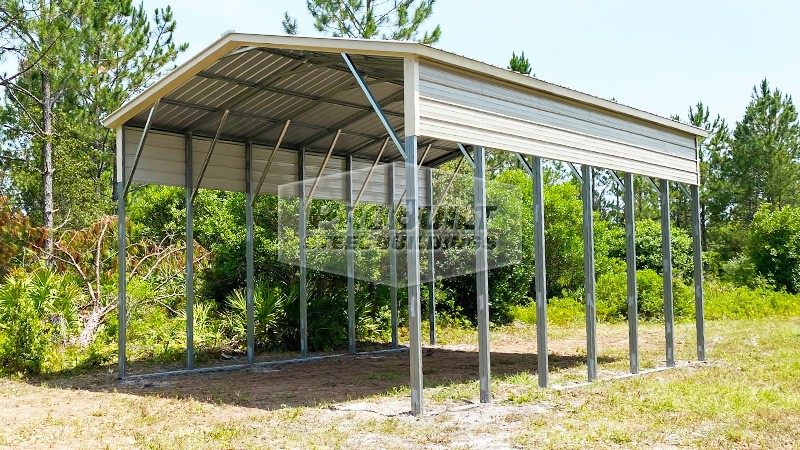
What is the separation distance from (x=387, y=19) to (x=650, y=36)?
340 inches

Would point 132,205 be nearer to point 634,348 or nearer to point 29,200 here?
point 29,200

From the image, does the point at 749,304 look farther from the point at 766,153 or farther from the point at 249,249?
the point at 766,153

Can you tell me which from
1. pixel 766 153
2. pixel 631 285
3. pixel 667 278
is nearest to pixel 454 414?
pixel 631 285

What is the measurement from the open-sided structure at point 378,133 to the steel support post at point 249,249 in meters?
0.02

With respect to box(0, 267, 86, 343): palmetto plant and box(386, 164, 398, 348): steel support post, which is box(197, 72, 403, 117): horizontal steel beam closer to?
box(386, 164, 398, 348): steel support post

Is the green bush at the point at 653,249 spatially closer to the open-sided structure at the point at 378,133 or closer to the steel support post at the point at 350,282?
the open-sided structure at the point at 378,133

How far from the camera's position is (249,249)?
1234 centimetres

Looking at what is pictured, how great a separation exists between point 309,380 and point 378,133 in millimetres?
5156

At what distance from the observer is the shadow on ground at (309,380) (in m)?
9.05

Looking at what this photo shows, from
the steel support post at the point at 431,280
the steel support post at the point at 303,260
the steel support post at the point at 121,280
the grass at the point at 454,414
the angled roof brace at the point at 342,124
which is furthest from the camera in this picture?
the steel support post at the point at 431,280

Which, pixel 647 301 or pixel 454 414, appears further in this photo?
pixel 647 301

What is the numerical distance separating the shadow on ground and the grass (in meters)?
0.09

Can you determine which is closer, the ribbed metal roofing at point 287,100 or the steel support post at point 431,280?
the ribbed metal roofing at point 287,100

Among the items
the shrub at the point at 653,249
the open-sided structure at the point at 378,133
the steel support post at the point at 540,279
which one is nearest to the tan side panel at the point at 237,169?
the open-sided structure at the point at 378,133
